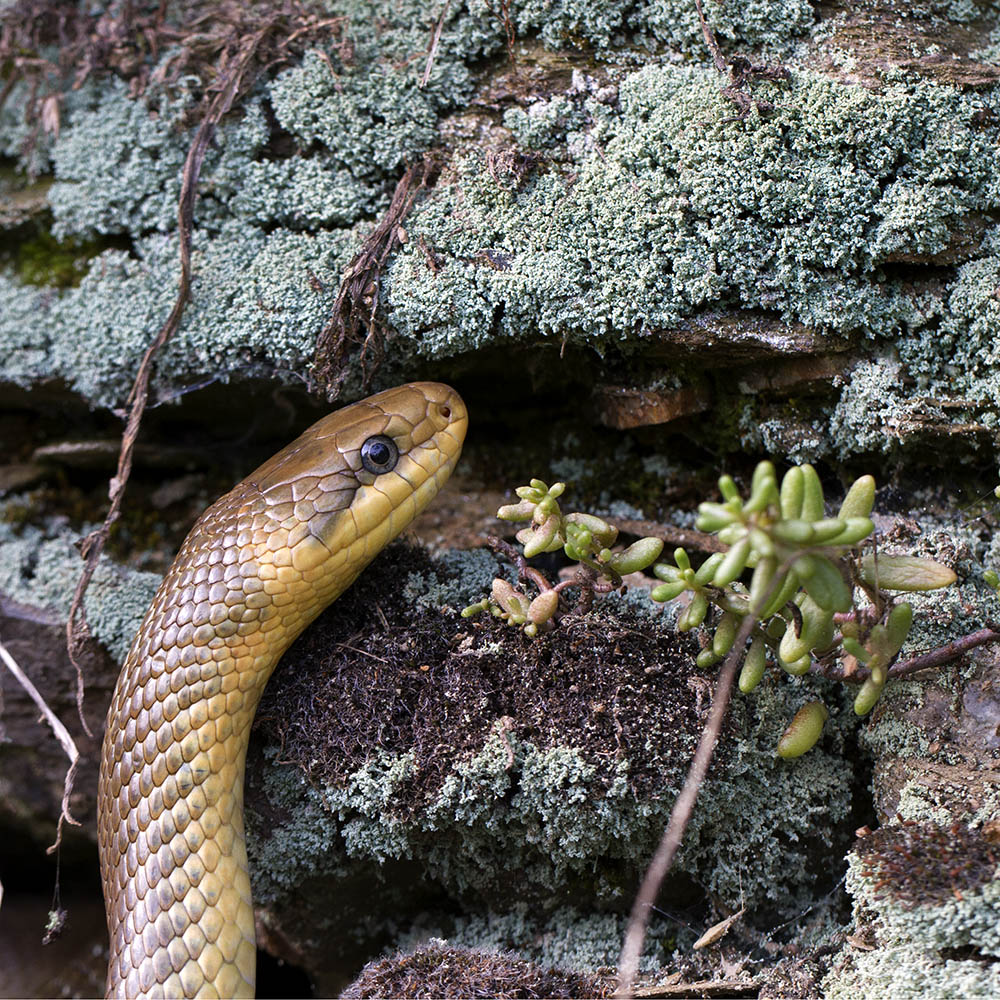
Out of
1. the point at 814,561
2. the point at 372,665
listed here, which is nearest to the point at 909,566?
the point at 814,561

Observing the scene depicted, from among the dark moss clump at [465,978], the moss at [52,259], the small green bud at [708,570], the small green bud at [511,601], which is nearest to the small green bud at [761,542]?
the small green bud at [708,570]

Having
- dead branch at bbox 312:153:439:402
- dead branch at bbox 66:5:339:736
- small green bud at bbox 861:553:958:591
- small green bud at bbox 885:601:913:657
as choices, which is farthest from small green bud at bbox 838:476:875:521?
dead branch at bbox 66:5:339:736

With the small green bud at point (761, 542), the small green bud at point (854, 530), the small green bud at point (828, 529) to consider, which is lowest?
the small green bud at point (854, 530)

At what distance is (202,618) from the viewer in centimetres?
234

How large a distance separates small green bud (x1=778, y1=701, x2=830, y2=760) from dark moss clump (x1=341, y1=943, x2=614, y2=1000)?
27.5 inches

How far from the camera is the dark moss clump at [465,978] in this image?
212cm

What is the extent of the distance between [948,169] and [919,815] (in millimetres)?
1592

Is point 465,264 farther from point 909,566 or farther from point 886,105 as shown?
point 909,566

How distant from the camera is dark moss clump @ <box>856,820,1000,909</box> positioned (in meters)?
1.86

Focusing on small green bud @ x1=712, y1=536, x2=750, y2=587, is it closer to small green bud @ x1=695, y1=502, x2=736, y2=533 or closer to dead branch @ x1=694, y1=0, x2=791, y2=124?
small green bud @ x1=695, y1=502, x2=736, y2=533

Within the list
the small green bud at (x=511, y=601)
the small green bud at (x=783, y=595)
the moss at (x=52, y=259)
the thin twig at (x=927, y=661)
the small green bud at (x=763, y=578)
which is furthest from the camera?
the moss at (x=52, y=259)

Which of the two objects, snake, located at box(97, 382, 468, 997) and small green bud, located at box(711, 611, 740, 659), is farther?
snake, located at box(97, 382, 468, 997)

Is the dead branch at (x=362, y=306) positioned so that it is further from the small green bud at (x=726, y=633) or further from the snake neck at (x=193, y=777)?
the small green bud at (x=726, y=633)

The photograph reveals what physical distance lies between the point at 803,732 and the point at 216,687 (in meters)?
1.45
